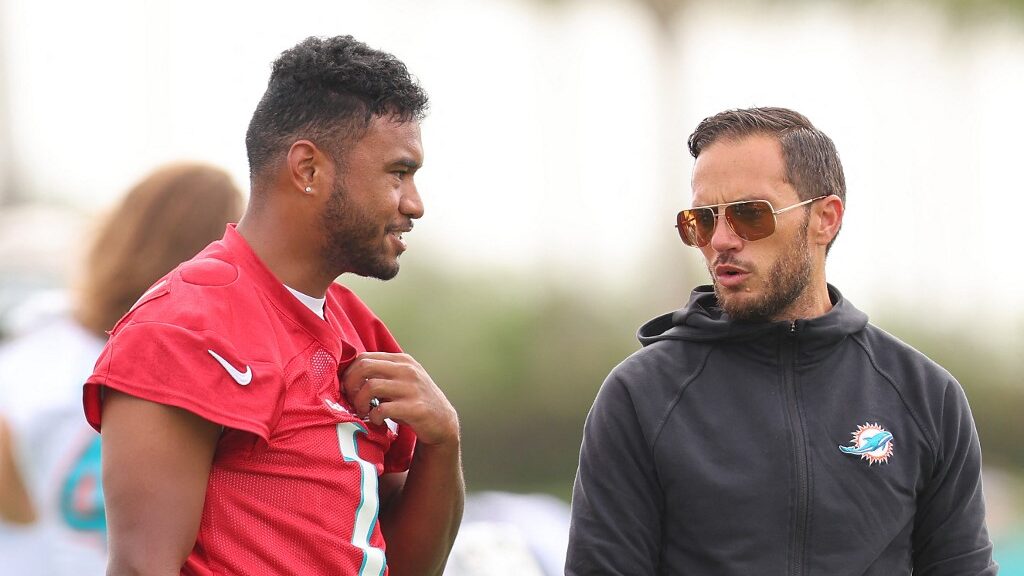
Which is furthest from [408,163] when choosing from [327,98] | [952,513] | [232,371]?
[952,513]

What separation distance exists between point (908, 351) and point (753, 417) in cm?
34

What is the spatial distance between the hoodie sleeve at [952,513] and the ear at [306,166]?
3.78 feet

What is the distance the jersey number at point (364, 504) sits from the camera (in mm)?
1922

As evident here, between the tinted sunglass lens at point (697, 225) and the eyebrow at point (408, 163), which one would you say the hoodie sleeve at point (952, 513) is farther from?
the eyebrow at point (408, 163)

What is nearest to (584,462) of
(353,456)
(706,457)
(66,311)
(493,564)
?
(706,457)

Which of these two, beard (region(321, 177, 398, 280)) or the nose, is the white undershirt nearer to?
beard (region(321, 177, 398, 280))

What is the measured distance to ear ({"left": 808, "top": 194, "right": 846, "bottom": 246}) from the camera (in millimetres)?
2303

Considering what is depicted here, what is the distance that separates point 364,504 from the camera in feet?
6.35

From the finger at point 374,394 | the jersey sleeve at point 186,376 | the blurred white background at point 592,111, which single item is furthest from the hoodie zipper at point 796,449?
the blurred white background at point 592,111

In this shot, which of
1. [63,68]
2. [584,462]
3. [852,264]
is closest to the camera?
[584,462]

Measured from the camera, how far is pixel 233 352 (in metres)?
1.78

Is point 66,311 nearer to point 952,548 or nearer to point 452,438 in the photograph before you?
point 452,438

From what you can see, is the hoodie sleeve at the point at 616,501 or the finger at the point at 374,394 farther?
the hoodie sleeve at the point at 616,501

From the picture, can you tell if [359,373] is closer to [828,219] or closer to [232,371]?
[232,371]
